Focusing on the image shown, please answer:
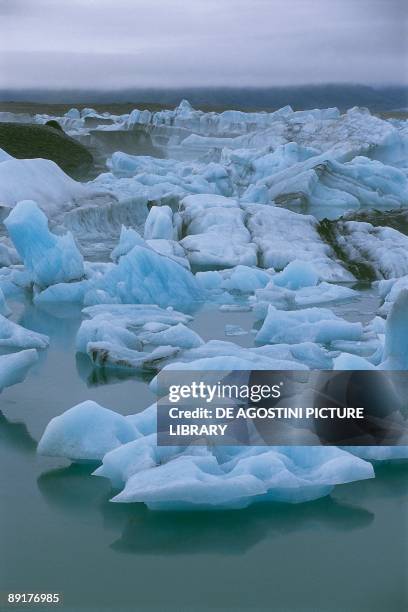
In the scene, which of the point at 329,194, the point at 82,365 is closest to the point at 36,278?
the point at 82,365

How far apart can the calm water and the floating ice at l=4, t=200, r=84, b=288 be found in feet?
12.7

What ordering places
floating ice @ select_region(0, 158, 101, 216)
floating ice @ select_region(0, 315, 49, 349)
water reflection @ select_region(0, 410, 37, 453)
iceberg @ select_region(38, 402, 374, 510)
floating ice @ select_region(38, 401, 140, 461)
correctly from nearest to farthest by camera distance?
iceberg @ select_region(38, 402, 374, 510)
floating ice @ select_region(38, 401, 140, 461)
water reflection @ select_region(0, 410, 37, 453)
floating ice @ select_region(0, 315, 49, 349)
floating ice @ select_region(0, 158, 101, 216)

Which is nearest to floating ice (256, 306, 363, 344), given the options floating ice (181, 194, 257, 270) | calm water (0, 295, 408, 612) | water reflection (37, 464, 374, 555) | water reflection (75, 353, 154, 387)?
water reflection (75, 353, 154, 387)

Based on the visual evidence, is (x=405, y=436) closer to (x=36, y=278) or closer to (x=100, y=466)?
(x=100, y=466)

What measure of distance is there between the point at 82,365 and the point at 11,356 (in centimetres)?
73

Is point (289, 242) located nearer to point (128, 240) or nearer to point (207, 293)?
point (128, 240)

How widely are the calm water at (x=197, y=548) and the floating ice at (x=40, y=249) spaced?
386 cm

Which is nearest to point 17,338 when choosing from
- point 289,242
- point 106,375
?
point 106,375

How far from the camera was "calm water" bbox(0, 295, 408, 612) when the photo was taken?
2914 mm

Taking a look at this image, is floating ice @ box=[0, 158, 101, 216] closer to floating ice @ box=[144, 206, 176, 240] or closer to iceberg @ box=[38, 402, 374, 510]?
floating ice @ box=[144, 206, 176, 240]

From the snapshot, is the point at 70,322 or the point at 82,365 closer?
the point at 82,365

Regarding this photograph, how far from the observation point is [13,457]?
4.05 metres

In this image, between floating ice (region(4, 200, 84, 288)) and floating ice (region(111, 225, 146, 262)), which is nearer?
floating ice (region(4, 200, 84, 288))

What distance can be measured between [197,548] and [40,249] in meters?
5.04
